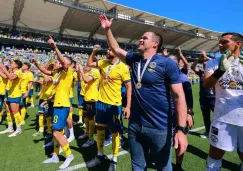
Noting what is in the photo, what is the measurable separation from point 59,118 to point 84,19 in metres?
29.5

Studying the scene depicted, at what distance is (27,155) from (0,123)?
381cm

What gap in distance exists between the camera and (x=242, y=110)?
2717 mm

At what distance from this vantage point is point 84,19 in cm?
3184

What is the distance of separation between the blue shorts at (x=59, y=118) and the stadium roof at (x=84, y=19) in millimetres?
24739

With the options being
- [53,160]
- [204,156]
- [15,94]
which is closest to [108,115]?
[53,160]

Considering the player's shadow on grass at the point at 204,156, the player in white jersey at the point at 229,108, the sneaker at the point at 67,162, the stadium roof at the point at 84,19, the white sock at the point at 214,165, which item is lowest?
the player's shadow on grass at the point at 204,156

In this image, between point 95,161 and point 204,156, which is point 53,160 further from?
point 204,156

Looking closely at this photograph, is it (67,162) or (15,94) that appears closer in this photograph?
(67,162)

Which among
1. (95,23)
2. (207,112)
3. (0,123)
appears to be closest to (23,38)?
(95,23)

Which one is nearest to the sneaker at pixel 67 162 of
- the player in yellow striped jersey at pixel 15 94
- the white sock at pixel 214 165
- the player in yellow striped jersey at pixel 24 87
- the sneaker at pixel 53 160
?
the sneaker at pixel 53 160

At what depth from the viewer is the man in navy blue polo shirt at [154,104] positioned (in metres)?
2.45

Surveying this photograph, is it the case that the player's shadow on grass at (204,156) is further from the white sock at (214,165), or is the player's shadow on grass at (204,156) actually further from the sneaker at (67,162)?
the sneaker at (67,162)

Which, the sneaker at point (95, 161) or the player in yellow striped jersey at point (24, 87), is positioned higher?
the player in yellow striped jersey at point (24, 87)

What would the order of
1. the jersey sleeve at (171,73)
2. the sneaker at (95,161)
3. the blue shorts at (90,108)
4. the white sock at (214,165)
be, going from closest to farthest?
the jersey sleeve at (171,73)
the white sock at (214,165)
the sneaker at (95,161)
the blue shorts at (90,108)
